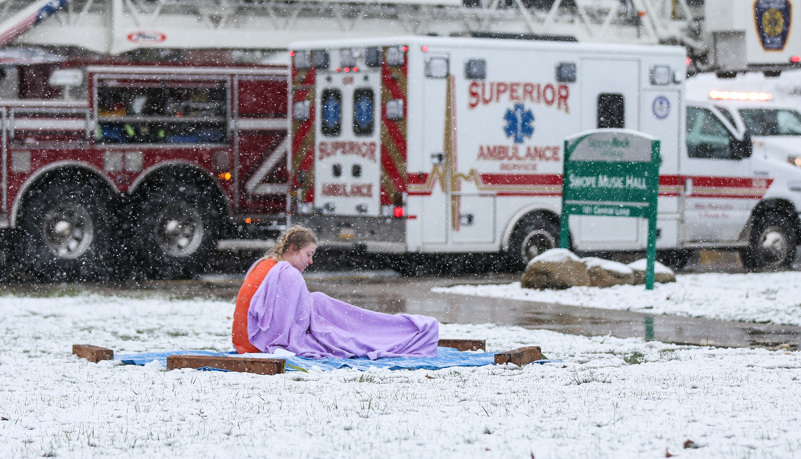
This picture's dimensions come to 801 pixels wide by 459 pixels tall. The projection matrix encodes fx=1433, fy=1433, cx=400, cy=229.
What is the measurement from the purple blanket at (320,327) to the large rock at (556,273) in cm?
541

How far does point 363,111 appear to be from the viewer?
16141mm

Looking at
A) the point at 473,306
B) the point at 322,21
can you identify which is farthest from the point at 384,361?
the point at 322,21

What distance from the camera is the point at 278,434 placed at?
6.03 metres

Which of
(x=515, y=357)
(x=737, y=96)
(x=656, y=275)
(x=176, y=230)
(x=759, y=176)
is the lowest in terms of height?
(x=656, y=275)

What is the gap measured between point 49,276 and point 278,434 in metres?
10.3

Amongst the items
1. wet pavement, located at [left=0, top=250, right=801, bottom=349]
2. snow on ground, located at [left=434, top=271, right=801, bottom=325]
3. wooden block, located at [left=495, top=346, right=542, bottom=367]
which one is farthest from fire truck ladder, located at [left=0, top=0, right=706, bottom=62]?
wooden block, located at [left=495, top=346, right=542, bottom=367]

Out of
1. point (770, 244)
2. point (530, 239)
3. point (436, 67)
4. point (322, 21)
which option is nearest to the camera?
point (436, 67)

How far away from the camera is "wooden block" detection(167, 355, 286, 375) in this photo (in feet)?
26.5

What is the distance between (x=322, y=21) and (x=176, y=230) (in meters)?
3.92

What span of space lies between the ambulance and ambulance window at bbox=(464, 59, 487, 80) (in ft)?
0.05

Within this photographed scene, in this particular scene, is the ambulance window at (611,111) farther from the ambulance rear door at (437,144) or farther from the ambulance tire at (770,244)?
the ambulance tire at (770,244)

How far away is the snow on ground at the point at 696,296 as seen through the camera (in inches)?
480

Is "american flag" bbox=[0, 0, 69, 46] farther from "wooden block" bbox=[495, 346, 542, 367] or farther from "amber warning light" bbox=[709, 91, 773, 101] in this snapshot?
"wooden block" bbox=[495, 346, 542, 367]

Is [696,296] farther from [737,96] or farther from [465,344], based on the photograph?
[737,96]
